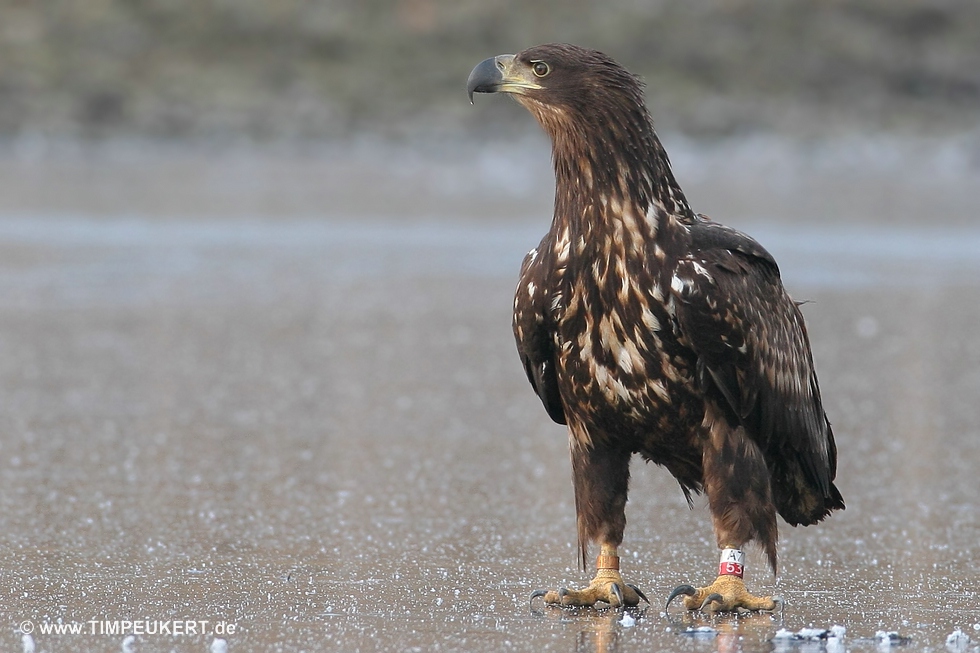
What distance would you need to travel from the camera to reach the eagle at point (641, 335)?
445cm

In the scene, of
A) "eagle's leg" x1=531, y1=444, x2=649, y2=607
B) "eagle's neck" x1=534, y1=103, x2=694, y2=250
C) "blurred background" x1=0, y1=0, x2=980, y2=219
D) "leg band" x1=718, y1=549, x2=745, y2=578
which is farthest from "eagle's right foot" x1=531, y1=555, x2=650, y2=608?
"blurred background" x1=0, y1=0, x2=980, y2=219

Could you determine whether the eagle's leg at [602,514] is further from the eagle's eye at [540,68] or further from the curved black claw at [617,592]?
the eagle's eye at [540,68]

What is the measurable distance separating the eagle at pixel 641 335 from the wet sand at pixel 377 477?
0.30m

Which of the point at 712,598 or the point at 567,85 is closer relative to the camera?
the point at 712,598

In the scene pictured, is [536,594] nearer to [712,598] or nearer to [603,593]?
[603,593]

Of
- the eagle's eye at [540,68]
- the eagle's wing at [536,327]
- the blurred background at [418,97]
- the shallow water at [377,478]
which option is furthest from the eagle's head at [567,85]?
the blurred background at [418,97]

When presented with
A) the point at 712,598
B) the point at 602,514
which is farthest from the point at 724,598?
the point at 602,514

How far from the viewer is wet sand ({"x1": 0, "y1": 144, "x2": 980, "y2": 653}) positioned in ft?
14.9

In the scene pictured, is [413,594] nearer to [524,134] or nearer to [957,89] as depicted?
[524,134]

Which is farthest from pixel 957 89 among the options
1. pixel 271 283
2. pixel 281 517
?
pixel 281 517

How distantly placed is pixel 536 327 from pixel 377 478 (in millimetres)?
2065

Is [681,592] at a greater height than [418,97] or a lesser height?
lesser

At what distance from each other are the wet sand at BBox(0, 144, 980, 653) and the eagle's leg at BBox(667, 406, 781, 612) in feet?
0.31

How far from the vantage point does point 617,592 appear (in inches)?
184
